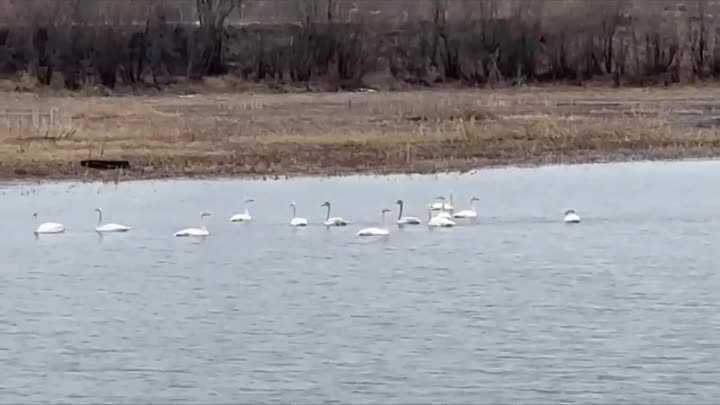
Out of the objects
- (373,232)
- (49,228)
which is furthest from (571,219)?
(49,228)

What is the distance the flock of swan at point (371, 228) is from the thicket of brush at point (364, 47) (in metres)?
28.0

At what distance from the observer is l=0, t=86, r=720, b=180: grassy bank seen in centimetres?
2769

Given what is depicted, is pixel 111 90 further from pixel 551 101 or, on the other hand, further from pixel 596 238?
pixel 596 238

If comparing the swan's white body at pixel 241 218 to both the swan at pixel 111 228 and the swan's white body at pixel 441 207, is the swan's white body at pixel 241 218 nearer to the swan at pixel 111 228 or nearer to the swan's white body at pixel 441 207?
the swan at pixel 111 228

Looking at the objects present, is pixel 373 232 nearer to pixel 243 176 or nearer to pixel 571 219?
pixel 571 219

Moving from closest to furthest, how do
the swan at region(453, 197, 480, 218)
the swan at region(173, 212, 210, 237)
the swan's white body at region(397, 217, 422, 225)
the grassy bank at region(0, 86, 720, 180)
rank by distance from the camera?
the swan at region(173, 212, 210, 237), the swan's white body at region(397, 217, 422, 225), the swan at region(453, 197, 480, 218), the grassy bank at region(0, 86, 720, 180)

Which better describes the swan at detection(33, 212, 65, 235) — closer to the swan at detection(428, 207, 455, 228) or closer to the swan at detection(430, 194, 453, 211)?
the swan at detection(428, 207, 455, 228)

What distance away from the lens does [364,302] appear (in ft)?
48.8

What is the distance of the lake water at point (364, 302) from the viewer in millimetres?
11594

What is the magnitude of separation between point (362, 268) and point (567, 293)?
8.54ft

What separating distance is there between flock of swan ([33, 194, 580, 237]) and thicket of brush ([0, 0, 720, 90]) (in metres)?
28.0

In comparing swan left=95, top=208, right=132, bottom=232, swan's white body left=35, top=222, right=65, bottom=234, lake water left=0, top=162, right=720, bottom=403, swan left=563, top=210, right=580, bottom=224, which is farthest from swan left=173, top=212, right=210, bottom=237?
swan left=563, top=210, right=580, bottom=224

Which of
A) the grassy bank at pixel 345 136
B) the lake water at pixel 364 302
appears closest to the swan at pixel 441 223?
the lake water at pixel 364 302

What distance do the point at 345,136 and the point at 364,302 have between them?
16.0 m
